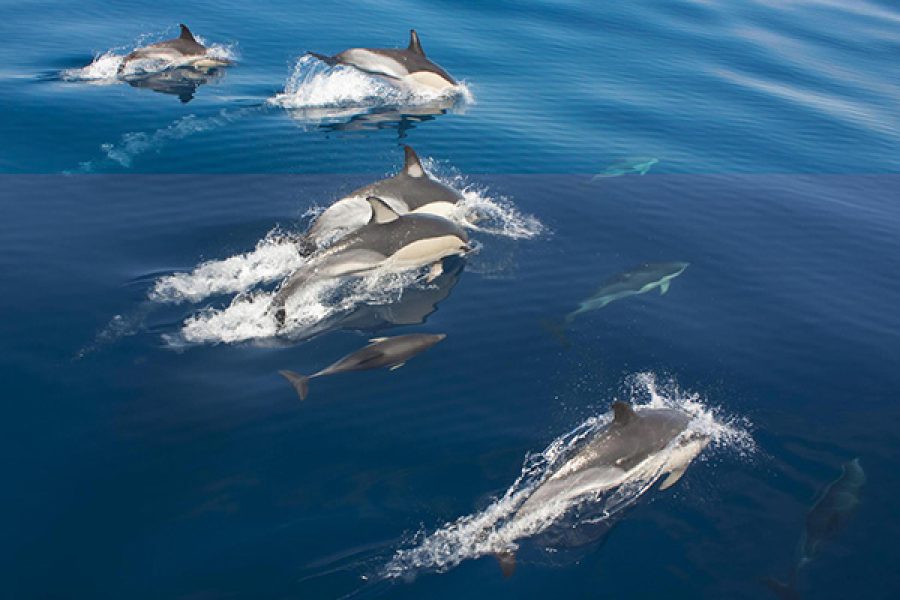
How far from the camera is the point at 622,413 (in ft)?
28.2

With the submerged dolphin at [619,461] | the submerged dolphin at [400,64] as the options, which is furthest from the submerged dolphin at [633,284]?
the submerged dolphin at [400,64]

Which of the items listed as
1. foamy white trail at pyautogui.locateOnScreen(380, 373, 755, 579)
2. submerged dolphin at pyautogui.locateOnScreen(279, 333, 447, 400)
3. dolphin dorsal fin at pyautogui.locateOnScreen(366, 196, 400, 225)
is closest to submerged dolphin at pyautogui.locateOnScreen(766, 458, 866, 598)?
foamy white trail at pyautogui.locateOnScreen(380, 373, 755, 579)

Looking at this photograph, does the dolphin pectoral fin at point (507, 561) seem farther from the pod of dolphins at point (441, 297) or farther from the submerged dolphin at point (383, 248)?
Result: the submerged dolphin at point (383, 248)

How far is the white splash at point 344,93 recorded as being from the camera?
20703 millimetres

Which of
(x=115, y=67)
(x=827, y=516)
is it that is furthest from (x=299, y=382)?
(x=115, y=67)

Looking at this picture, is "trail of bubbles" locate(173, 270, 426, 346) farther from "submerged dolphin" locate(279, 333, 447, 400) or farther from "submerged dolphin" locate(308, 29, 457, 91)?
"submerged dolphin" locate(308, 29, 457, 91)

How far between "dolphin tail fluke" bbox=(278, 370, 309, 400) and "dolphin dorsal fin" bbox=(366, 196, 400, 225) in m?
3.40

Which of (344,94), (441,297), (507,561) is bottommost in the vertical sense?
(507,561)

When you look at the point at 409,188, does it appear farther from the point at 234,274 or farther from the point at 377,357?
the point at 377,357

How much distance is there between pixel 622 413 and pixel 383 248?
16.4 feet

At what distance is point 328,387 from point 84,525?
316 centimetres

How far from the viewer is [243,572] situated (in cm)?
754

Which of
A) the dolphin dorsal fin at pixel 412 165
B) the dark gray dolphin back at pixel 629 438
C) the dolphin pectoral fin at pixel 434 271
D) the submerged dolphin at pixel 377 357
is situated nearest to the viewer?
the dark gray dolphin back at pixel 629 438

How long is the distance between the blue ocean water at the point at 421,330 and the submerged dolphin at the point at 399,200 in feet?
1.86
